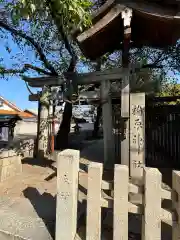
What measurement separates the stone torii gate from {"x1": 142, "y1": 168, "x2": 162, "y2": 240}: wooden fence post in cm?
239

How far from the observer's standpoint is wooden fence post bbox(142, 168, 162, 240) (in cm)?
222

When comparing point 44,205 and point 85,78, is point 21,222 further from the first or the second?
point 85,78

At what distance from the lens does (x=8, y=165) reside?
5.04m

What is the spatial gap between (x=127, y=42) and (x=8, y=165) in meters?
4.08

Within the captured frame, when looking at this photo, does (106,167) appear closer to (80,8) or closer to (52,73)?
(80,8)

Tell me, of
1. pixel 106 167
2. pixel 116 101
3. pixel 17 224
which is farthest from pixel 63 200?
pixel 116 101

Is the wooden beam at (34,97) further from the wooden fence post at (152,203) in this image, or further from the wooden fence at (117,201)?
the wooden fence post at (152,203)

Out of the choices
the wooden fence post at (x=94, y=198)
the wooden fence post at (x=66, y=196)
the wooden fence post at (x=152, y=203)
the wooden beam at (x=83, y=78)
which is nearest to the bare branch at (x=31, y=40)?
the wooden beam at (x=83, y=78)

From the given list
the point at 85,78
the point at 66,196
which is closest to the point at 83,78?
the point at 85,78

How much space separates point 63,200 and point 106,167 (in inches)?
128

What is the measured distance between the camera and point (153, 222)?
2244 millimetres

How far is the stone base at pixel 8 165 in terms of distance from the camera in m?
4.81

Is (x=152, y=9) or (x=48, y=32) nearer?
(x=152, y=9)

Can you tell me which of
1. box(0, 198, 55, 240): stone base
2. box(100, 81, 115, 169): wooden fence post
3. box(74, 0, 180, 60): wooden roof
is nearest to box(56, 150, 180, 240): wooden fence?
box(0, 198, 55, 240): stone base
